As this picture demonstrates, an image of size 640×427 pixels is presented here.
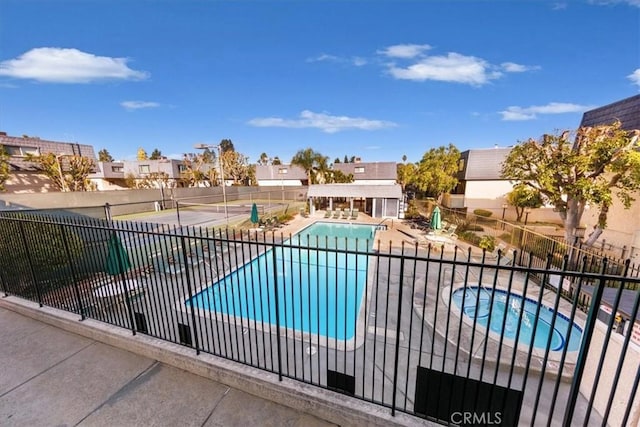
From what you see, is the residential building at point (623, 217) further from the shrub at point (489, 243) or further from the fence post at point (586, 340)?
the fence post at point (586, 340)

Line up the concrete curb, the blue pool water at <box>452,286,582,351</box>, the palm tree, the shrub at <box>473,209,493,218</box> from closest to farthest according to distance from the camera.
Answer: the concrete curb, the blue pool water at <box>452,286,582,351</box>, the shrub at <box>473,209,493,218</box>, the palm tree

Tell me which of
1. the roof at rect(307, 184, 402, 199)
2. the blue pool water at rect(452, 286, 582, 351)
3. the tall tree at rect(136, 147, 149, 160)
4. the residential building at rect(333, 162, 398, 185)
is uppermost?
the tall tree at rect(136, 147, 149, 160)

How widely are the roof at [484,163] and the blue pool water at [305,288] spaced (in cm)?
1101

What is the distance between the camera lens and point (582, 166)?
7.36 meters

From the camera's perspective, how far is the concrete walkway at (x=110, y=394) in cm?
247

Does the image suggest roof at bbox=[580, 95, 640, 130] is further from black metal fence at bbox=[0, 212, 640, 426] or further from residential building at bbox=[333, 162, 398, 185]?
residential building at bbox=[333, 162, 398, 185]

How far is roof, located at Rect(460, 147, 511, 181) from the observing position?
19297 mm

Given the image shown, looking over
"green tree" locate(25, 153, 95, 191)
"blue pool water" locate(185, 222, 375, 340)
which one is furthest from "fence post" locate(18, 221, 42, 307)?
"green tree" locate(25, 153, 95, 191)

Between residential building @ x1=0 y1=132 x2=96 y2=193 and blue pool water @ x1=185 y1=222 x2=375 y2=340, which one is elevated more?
residential building @ x1=0 y1=132 x2=96 y2=193

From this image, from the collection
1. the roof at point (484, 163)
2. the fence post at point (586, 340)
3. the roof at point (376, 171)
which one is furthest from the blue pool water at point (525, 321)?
the roof at point (376, 171)

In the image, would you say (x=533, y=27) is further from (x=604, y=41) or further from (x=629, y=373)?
(x=629, y=373)

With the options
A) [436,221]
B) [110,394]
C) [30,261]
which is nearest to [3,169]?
[30,261]

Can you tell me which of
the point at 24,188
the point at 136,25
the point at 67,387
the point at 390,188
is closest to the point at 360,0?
the point at 136,25

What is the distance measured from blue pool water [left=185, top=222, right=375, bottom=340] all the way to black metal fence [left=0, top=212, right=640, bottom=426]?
11cm
